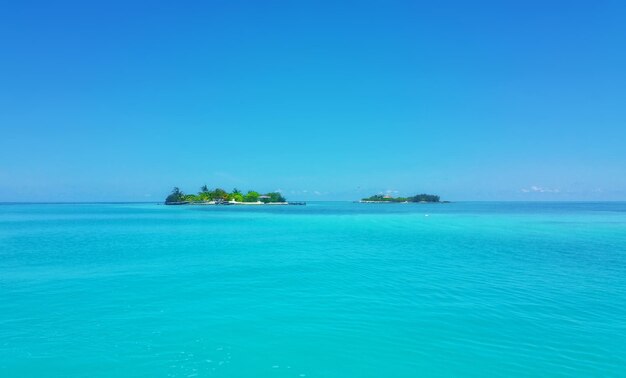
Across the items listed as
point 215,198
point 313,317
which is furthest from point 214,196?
point 313,317

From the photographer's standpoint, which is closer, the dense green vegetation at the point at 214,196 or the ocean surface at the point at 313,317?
the ocean surface at the point at 313,317

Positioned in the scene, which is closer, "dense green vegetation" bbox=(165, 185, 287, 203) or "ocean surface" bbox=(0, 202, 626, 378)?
"ocean surface" bbox=(0, 202, 626, 378)

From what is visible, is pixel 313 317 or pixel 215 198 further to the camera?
pixel 215 198

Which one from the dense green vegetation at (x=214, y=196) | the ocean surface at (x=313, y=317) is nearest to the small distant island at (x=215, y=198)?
the dense green vegetation at (x=214, y=196)

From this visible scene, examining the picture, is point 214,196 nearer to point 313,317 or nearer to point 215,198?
point 215,198

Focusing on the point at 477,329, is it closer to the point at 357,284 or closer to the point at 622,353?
the point at 622,353

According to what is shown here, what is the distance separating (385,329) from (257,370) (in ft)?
14.1

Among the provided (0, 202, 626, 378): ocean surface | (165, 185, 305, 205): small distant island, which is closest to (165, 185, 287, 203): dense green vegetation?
(165, 185, 305, 205): small distant island

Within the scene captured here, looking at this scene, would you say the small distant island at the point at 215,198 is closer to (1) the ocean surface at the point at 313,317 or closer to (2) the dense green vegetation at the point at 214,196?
(2) the dense green vegetation at the point at 214,196

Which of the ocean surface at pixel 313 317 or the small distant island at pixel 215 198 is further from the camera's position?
the small distant island at pixel 215 198

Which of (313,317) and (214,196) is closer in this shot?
(313,317)

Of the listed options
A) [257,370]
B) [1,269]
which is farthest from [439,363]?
[1,269]

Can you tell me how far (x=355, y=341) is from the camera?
10461 mm

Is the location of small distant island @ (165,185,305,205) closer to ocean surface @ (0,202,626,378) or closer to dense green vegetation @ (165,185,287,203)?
dense green vegetation @ (165,185,287,203)
